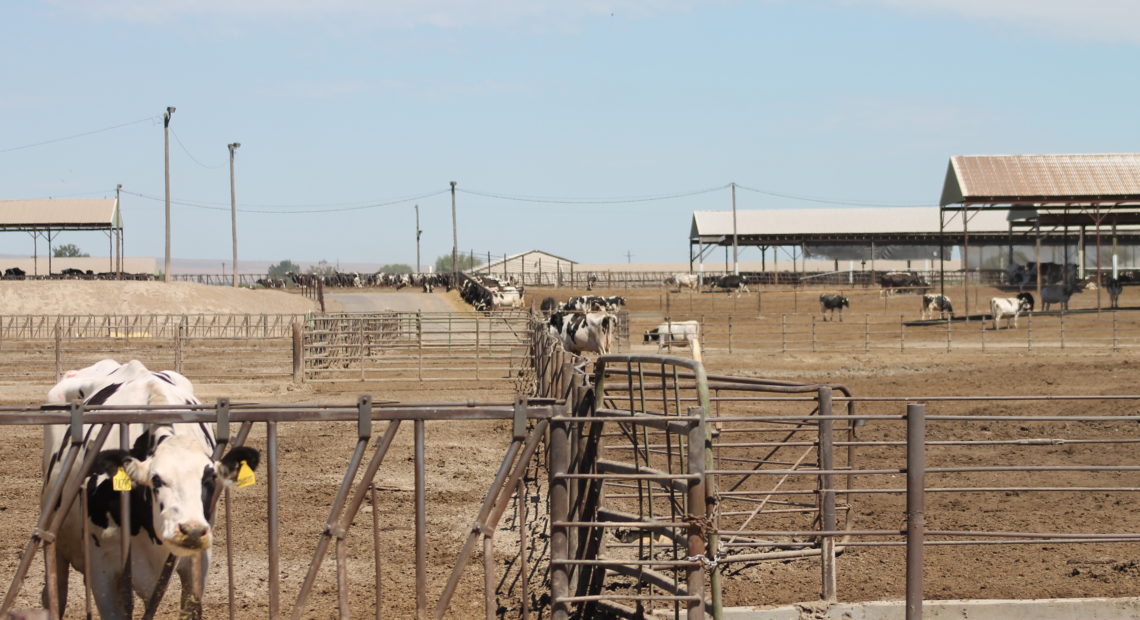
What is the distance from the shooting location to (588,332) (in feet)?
84.9

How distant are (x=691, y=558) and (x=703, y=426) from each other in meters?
0.67

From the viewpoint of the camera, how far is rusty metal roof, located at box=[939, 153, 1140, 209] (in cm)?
4175

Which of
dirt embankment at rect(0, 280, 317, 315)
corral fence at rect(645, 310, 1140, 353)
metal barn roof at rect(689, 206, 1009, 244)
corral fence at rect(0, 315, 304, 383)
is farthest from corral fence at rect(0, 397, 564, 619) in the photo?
metal barn roof at rect(689, 206, 1009, 244)

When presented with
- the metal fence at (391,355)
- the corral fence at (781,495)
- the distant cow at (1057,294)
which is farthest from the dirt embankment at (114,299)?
the corral fence at (781,495)

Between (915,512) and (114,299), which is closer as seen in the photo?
(915,512)

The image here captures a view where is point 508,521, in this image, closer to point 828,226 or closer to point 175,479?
point 175,479

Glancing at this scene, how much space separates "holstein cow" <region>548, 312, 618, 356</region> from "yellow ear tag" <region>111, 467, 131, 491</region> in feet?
65.5

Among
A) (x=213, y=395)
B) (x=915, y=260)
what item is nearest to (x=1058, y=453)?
(x=213, y=395)

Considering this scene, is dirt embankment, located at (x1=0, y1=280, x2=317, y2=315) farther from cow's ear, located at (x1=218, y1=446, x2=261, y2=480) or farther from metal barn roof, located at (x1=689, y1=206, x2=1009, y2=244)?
cow's ear, located at (x1=218, y1=446, x2=261, y2=480)

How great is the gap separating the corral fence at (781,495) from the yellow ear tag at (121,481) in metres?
2.10

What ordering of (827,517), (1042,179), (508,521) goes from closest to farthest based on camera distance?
1. (827,517)
2. (508,521)
3. (1042,179)

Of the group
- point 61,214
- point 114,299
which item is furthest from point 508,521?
point 61,214

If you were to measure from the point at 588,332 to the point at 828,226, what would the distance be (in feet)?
189

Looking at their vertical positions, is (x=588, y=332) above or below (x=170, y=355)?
above
